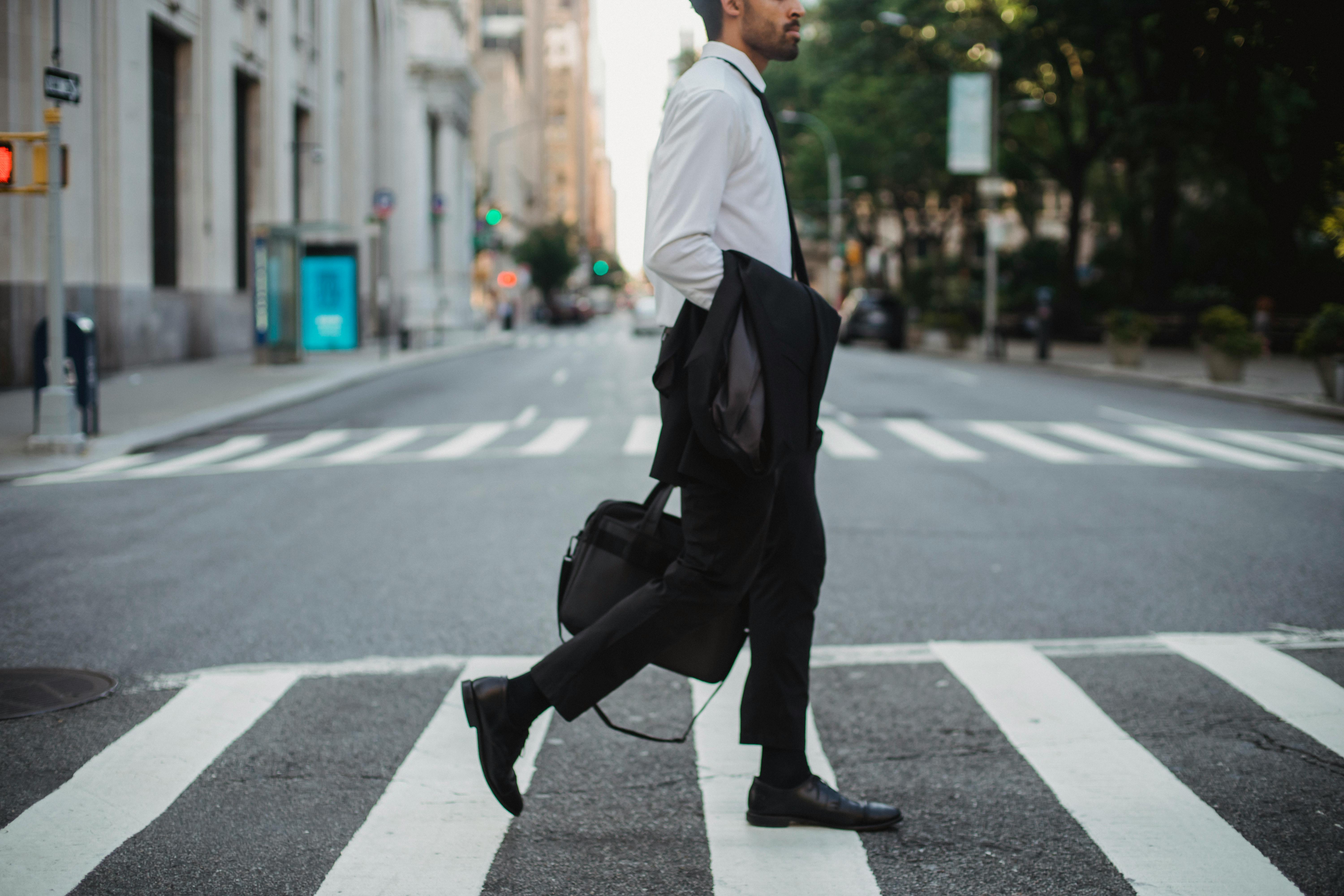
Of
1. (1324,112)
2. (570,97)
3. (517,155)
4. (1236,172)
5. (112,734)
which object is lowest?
(112,734)

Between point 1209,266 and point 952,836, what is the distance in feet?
148

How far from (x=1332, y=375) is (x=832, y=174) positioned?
42989mm

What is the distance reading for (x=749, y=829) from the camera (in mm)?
3385

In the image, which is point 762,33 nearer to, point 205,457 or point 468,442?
point 205,457

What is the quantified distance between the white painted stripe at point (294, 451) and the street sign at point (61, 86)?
3743 millimetres

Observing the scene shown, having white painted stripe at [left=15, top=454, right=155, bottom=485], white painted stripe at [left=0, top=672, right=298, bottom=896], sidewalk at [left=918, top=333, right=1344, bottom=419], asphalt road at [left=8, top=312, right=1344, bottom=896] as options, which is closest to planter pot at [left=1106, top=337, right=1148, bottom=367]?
sidewalk at [left=918, top=333, right=1344, bottom=419]

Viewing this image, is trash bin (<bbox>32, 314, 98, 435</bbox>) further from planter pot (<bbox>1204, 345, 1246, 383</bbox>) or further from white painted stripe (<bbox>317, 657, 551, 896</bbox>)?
planter pot (<bbox>1204, 345, 1246, 383</bbox>)

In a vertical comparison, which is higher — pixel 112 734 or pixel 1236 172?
pixel 1236 172

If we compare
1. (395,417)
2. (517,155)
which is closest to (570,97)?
(517,155)

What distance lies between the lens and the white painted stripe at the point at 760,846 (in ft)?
9.93

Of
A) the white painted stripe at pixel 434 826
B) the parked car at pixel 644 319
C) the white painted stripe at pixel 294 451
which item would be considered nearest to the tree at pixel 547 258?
the parked car at pixel 644 319

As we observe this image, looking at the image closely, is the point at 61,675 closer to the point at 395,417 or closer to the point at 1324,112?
the point at 1324,112

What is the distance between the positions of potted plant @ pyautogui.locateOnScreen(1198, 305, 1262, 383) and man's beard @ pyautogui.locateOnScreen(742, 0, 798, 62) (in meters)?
22.2

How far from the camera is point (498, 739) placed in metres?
3.17
